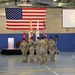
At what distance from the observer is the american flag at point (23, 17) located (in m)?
28.6

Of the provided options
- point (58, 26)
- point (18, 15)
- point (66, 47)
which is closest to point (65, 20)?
point (58, 26)

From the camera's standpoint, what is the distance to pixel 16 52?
91.8 ft

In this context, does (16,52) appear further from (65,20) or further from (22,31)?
(65,20)

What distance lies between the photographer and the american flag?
28.6m

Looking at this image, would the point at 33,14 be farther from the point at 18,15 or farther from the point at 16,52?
the point at 16,52

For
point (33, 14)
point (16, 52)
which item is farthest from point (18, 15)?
point (16, 52)

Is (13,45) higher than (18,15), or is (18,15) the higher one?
(18,15)

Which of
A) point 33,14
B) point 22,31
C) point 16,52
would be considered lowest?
point 16,52

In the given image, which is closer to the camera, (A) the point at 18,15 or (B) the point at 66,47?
(A) the point at 18,15

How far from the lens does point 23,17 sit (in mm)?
28781

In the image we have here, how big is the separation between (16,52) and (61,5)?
21.2 ft

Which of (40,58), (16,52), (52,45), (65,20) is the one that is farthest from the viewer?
(65,20)

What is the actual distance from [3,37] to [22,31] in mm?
2096

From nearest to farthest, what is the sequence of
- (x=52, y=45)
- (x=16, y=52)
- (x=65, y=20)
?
(x=52, y=45) < (x=16, y=52) < (x=65, y=20)
